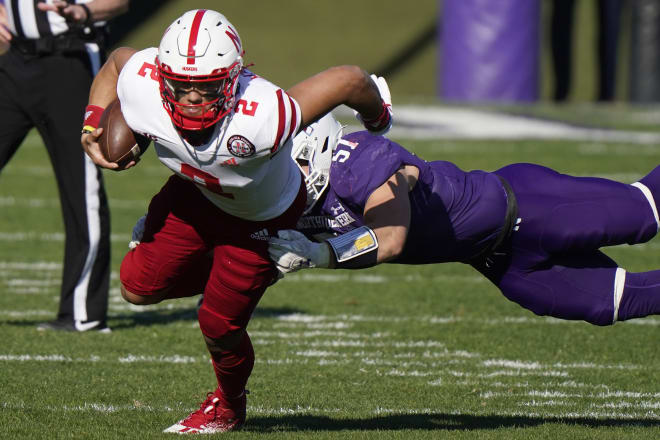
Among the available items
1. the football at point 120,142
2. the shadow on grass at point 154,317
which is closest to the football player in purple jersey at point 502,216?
the football at point 120,142

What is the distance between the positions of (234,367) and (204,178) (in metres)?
0.78

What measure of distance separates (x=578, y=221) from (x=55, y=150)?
2.85m

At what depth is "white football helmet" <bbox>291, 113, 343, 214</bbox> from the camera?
4172 mm

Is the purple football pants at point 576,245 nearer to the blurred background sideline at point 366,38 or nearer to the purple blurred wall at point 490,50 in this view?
the purple blurred wall at point 490,50

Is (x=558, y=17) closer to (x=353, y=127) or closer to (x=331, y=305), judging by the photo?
(x=353, y=127)

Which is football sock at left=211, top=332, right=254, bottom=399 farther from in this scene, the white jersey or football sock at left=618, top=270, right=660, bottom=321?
football sock at left=618, top=270, right=660, bottom=321

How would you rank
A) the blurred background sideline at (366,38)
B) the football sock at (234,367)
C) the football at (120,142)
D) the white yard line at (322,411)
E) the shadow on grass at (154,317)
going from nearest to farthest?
the football at (120,142), the football sock at (234,367), the white yard line at (322,411), the shadow on grass at (154,317), the blurred background sideline at (366,38)

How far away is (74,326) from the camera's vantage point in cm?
602

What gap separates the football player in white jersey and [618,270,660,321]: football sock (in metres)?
1.09

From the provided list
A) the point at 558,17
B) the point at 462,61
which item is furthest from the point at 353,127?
the point at 558,17

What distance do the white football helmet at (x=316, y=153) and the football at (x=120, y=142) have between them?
0.58 meters

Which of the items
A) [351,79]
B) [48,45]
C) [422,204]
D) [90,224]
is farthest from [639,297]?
[48,45]

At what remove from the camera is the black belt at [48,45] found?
5906 millimetres

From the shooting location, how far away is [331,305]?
682cm
